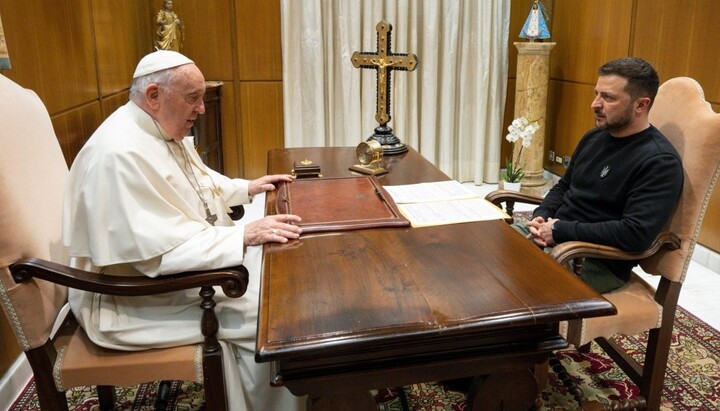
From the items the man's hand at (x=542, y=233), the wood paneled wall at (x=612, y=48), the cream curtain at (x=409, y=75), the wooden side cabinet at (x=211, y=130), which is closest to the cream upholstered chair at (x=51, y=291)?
the man's hand at (x=542, y=233)

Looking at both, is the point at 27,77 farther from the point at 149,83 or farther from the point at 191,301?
the point at 191,301

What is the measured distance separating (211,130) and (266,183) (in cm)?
281

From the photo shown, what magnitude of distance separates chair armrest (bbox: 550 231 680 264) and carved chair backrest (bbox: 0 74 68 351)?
4.71 ft

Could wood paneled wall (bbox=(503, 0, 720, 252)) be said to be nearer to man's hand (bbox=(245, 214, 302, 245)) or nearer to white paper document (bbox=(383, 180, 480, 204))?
white paper document (bbox=(383, 180, 480, 204))

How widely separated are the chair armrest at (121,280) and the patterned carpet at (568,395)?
83 cm

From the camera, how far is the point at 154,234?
1.48 metres

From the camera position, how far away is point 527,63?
187 inches

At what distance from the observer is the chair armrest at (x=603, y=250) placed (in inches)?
66.6

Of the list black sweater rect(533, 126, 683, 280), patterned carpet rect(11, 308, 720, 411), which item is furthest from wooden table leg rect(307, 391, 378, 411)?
black sweater rect(533, 126, 683, 280)

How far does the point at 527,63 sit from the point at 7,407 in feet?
14.0

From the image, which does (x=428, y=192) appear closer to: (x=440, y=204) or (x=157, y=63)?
(x=440, y=204)

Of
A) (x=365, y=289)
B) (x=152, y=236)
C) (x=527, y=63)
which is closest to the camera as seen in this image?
(x=365, y=289)

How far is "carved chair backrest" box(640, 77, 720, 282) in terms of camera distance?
5.65 ft

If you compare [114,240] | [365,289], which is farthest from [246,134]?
[365,289]
